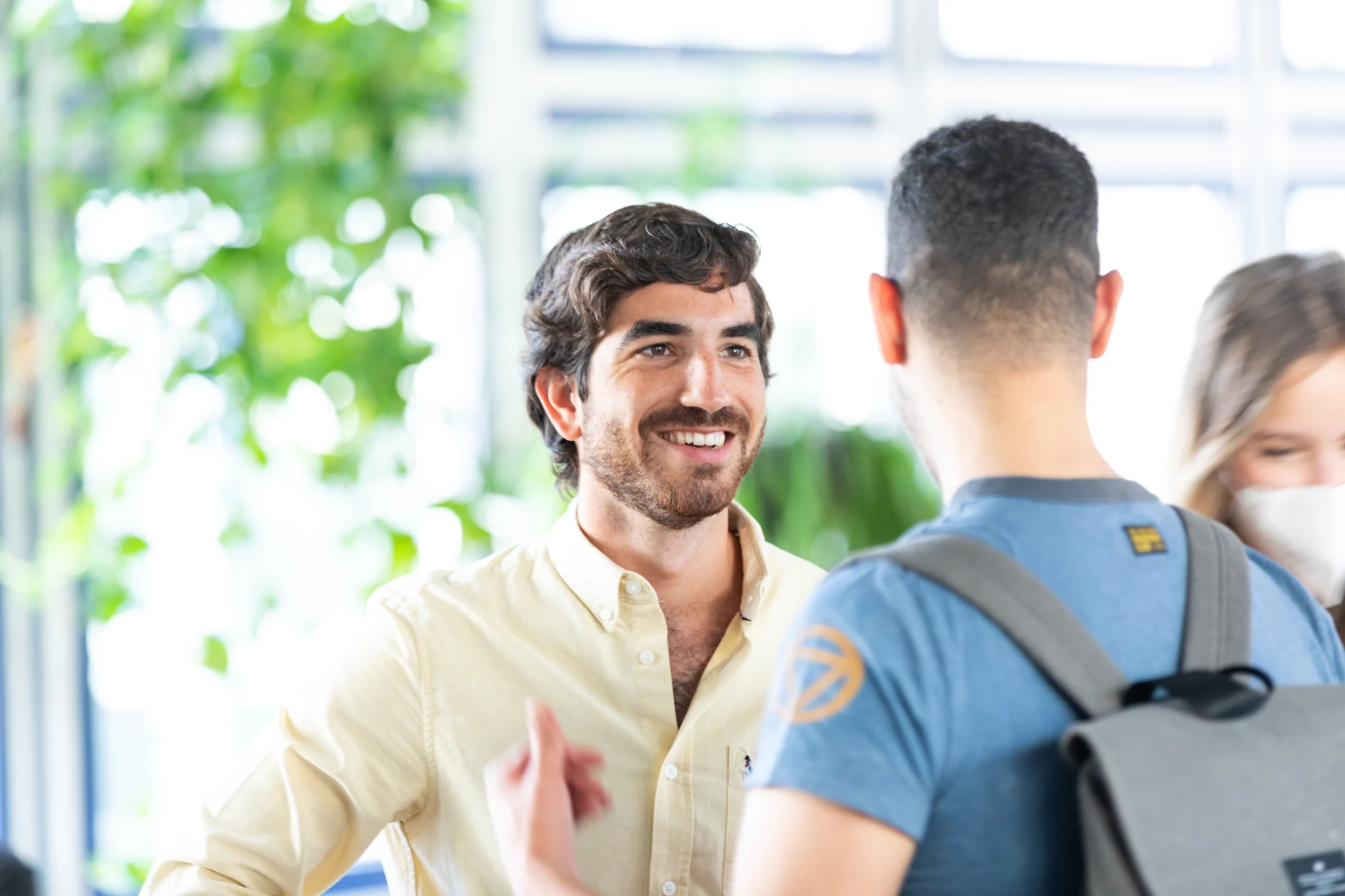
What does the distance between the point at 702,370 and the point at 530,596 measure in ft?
1.21

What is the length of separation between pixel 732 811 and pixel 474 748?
0.32 meters

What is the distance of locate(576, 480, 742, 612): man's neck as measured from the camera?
1630 mm

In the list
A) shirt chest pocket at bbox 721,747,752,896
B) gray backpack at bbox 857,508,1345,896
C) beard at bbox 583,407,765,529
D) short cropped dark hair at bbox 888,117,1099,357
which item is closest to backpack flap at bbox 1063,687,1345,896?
gray backpack at bbox 857,508,1345,896

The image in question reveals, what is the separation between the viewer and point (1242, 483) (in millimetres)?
1545

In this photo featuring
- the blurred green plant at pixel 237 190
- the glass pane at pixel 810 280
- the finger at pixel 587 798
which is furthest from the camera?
the glass pane at pixel 810 280

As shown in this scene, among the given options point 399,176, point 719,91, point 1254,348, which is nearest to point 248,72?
point 399,176

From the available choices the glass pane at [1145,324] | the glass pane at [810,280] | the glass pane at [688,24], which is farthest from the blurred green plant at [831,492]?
Result: the glass pane at [688,24]

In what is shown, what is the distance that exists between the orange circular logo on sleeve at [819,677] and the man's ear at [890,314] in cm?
26

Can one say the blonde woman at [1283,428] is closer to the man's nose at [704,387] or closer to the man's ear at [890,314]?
the man's nose at [704,387]

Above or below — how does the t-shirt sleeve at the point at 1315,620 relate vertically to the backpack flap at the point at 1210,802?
above

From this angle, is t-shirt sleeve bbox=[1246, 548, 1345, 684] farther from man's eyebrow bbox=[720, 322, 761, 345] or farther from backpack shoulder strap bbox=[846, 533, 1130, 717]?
man's eyebrow bbox=[720, 322, 761, 345]

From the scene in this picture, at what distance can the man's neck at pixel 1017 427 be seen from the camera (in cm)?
93

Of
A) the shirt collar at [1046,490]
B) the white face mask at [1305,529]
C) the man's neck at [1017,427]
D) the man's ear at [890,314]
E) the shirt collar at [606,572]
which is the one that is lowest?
the shirt collar at [606,572]

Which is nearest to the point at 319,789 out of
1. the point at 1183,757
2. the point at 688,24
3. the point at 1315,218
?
the point at 1183,757
